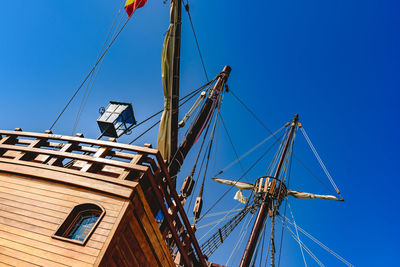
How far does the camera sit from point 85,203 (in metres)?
4.85

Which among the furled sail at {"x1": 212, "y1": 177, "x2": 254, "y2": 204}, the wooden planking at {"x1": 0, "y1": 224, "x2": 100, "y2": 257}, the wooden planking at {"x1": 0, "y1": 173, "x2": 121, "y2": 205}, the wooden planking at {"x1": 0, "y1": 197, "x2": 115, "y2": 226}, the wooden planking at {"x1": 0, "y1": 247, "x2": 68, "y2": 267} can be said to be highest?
the furled sail at {"x1": 212, "y1": 177, "x2": 254, "y2": 204}

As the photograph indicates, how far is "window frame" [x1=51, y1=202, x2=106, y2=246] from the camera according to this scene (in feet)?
14.2

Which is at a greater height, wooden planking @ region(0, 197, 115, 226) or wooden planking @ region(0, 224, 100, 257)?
wooden planking @ region(0, 197, 115, 226)

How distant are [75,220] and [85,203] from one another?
36 centimetres

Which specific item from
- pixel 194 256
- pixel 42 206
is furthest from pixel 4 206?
pixel 194 256

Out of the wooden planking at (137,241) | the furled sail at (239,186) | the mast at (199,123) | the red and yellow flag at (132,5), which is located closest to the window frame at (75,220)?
the wooden planking at (137,241)

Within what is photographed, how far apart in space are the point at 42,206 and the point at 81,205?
2.76 feet

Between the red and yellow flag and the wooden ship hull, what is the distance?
621 cm

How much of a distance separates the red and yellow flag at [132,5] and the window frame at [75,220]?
7915mm

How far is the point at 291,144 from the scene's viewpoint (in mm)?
18453

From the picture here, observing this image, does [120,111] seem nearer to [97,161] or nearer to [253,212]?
[97,161]

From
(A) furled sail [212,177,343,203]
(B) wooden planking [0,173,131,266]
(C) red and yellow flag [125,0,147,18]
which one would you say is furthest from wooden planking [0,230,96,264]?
(A) furled sail [212,177,343,203]

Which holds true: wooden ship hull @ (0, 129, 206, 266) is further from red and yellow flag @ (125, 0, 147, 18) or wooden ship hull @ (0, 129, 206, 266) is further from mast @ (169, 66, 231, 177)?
red and yellow flag @ (125, 0, 147, 18)

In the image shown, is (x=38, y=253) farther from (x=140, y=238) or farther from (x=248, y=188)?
(x=248, y=188)
